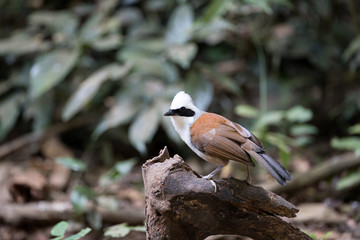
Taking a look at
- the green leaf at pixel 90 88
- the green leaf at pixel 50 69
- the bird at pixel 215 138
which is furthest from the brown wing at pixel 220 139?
the green leaf at pixel 50 69

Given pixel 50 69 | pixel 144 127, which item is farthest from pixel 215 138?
pixel 50 69

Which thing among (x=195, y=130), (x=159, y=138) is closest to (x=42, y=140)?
(x=159, y=138)

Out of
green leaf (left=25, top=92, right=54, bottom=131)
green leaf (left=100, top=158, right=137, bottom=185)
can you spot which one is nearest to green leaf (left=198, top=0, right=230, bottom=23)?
green leaf (left=100, top=158, right=137, bottom=185)

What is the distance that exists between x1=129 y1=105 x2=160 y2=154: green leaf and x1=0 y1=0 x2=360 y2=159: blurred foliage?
0.18 feet

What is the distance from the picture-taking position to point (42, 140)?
6.57 meters

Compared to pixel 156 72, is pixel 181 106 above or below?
above

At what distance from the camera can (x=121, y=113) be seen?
18.7 ft

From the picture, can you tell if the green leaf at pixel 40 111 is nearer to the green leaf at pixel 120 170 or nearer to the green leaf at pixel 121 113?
the green leaf at pixel 121 113

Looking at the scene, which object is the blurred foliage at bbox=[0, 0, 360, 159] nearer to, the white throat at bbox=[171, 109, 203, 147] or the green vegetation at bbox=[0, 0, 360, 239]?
the green vegetation at bbox=[0, 0, 360, 239]

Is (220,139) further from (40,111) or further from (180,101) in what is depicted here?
(40,111)

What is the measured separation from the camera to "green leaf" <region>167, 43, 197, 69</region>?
532 cm

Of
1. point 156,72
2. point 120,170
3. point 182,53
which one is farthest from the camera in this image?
point 156,72

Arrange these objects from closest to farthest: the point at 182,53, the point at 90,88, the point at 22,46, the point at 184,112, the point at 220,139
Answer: the point at 220,139 < the point at 184,112 < the point at 182,53 < the point at 90,88 < the point at 22,46

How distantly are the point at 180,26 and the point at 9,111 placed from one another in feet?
9.25
